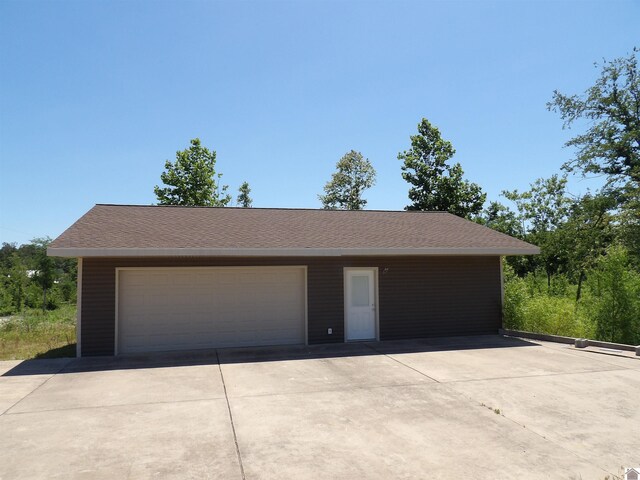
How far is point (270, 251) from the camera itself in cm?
1045

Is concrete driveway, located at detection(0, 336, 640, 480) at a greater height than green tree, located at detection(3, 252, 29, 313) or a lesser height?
lesser

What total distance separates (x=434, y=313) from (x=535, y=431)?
23.3ft

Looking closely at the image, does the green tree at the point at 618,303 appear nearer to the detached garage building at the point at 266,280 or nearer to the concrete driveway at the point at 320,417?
the concrete driveway at the point at 320,417

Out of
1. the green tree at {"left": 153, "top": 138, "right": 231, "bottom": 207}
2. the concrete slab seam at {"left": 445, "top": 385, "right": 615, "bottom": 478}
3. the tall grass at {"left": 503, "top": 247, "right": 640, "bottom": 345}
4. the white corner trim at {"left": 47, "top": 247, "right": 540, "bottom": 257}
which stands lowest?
the concrete slab seam at {"left": 445, "top": 385, "right": 615, "bottom": 478}

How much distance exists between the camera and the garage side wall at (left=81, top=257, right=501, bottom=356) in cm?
1017

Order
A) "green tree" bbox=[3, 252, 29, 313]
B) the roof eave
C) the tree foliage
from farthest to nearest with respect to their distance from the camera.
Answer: "green tree" bbox=[3, 252, 29, 313], the tree foliage, the roof eave

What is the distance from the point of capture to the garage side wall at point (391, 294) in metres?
10.2

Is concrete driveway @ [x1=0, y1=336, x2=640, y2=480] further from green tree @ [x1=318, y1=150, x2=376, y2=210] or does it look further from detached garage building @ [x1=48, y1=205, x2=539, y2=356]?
green tree @ [x1=318, y1=150, x2=376, y2=210]

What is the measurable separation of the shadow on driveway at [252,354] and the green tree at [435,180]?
59.9 feet

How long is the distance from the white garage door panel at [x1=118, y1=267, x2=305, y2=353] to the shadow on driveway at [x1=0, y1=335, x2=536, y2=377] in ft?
1.23

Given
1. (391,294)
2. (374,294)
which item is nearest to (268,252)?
(374,294)

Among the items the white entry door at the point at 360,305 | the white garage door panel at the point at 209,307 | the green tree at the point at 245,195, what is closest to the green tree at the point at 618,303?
the white entry door at the point at 360,305

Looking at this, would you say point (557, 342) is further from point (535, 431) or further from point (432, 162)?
point (432, 162)

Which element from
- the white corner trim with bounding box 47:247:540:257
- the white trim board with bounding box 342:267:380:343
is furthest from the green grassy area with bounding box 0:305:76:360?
the white trim board with bounding box 342:267:380:343
